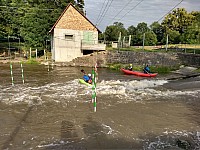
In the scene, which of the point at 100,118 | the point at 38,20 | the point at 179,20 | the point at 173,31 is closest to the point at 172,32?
the point at 173,31

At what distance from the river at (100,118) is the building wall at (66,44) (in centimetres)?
1602

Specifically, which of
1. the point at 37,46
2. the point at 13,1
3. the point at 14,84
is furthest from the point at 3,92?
Result: the point at 13,1

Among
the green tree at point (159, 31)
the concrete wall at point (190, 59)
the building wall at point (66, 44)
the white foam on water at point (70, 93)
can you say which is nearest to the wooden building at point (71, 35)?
the building wall at point (66, 44)

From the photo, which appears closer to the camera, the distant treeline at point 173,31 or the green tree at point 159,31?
the distant treeline at point 173,31

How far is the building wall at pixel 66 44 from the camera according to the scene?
106 ft

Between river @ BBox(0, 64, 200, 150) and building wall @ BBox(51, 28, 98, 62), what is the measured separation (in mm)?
16020

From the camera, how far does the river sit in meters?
7.86

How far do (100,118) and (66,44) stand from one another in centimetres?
2379

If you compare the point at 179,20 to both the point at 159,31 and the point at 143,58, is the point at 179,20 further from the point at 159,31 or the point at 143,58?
Answer: the point at 143,58

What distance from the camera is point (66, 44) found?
32.7 m

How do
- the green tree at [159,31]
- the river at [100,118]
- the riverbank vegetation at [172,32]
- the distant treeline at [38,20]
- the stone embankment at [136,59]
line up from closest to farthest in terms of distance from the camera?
the river at [100,118] < the stone embankment at [136,59] < the distant treeline at [38,20] < the riverbank vegetation at [172,32] < the green tree at [159,31]

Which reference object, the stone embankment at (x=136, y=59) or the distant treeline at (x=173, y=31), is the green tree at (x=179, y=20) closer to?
the distant treeline at (x=173, y=31)

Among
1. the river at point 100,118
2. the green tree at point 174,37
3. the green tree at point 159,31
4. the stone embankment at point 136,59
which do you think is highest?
the green tree at point 159,31

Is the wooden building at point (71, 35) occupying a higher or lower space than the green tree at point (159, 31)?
lower
